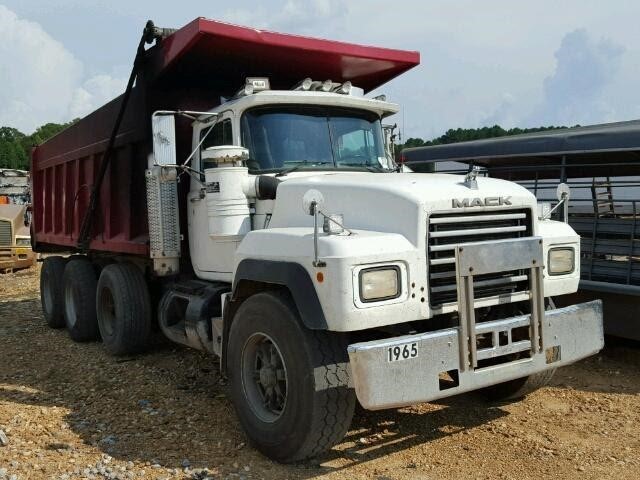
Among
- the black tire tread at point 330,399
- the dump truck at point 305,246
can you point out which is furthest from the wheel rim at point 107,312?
the black tire tread at point 330,399

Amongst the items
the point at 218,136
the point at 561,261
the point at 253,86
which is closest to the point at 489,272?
the point at 561,261

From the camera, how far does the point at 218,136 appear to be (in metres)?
5.40

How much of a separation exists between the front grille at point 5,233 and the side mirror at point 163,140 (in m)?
12.8

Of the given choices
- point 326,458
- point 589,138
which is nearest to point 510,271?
point 326,458

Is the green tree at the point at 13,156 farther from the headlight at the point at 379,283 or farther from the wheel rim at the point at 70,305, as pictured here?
the headlight at the point at 379,283

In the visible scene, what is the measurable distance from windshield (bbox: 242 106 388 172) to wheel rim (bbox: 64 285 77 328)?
13.1 feet

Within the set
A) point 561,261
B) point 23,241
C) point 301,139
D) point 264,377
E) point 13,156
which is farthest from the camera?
point 13,156

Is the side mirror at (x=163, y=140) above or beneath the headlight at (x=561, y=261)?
above

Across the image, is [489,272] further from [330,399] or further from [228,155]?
[228,155]

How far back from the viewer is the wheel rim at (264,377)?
13.6 ft

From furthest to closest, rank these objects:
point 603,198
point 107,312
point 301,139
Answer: point 107,312, point 603,198, point 301,139

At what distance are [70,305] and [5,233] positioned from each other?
9.21 meters

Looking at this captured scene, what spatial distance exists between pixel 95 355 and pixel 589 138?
5.68 metres

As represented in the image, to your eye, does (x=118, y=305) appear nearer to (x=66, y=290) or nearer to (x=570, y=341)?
(x=66, y=290)
